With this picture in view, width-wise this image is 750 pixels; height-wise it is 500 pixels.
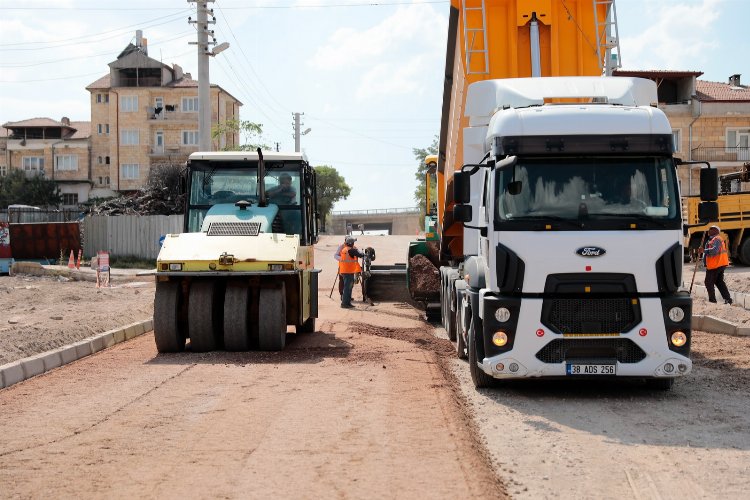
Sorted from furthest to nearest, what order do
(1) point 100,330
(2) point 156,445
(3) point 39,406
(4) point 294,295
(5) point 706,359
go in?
(1) point 100,330 < (4) point 294,295 < (5) point 706,359 < (3) point 39,406 < (2) point 156,445

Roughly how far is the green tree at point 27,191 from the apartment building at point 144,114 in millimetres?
5067

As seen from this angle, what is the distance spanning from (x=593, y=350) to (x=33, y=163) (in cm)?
7107

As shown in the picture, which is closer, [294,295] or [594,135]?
[594,135]

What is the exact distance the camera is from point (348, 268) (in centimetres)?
2097

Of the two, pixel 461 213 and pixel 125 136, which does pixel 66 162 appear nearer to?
pixel 125 136

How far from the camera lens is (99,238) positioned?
42469 millimetres

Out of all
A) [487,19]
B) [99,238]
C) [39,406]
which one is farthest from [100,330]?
[99,238]

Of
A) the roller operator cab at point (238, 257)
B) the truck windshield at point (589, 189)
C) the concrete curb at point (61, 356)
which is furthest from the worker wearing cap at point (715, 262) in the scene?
the concrete curb at point (61, 356)

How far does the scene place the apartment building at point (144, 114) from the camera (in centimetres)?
6894

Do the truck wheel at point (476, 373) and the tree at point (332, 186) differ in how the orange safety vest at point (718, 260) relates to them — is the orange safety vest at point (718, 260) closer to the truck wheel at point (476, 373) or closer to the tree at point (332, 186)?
the truck wheel at point (476, 373)

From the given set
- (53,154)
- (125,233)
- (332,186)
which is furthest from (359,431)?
(332,186)

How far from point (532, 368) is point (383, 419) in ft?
5.95

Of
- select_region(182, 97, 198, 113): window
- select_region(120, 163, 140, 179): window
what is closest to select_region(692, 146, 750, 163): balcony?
select_region(182, 97, 198, 113): window

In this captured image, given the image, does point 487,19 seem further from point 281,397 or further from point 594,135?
point 281,397
